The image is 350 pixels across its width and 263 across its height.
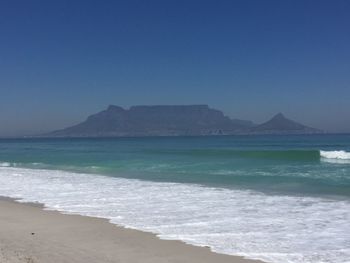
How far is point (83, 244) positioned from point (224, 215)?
3.65m

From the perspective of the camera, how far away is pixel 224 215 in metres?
10.5

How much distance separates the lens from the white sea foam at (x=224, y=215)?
7570 mm

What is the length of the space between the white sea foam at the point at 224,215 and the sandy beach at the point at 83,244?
1.32 ft

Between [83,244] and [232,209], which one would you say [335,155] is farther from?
[83,244]

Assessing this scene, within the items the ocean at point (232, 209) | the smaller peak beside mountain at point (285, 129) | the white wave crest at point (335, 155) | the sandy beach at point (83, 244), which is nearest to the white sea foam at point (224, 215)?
the ocean at point (232, 209)

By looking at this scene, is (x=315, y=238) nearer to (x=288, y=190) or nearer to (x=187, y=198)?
(x=187, y=198)

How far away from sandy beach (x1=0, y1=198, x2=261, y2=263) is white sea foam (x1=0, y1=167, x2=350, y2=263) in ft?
1.32

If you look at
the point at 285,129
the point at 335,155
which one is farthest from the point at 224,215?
the point at 285,129

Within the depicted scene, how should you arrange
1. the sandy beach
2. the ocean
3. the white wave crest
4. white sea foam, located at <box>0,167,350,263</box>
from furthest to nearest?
the white wave crest → the ocean → white sea foam, located at <box>0,167,350,263</box> → the sandy beach

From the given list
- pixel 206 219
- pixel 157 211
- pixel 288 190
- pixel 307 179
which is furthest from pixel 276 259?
pixel 307 179

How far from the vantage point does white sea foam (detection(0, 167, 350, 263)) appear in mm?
7570

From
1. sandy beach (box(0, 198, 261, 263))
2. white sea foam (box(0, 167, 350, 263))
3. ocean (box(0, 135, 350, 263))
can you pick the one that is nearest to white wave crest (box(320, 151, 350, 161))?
ocean (box(0, 135, 350, 263))

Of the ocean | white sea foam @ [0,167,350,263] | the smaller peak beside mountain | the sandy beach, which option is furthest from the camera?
the smaller peak beside mountain

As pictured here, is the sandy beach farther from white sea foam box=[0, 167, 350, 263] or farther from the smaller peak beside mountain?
the smaller peak beside mountain
